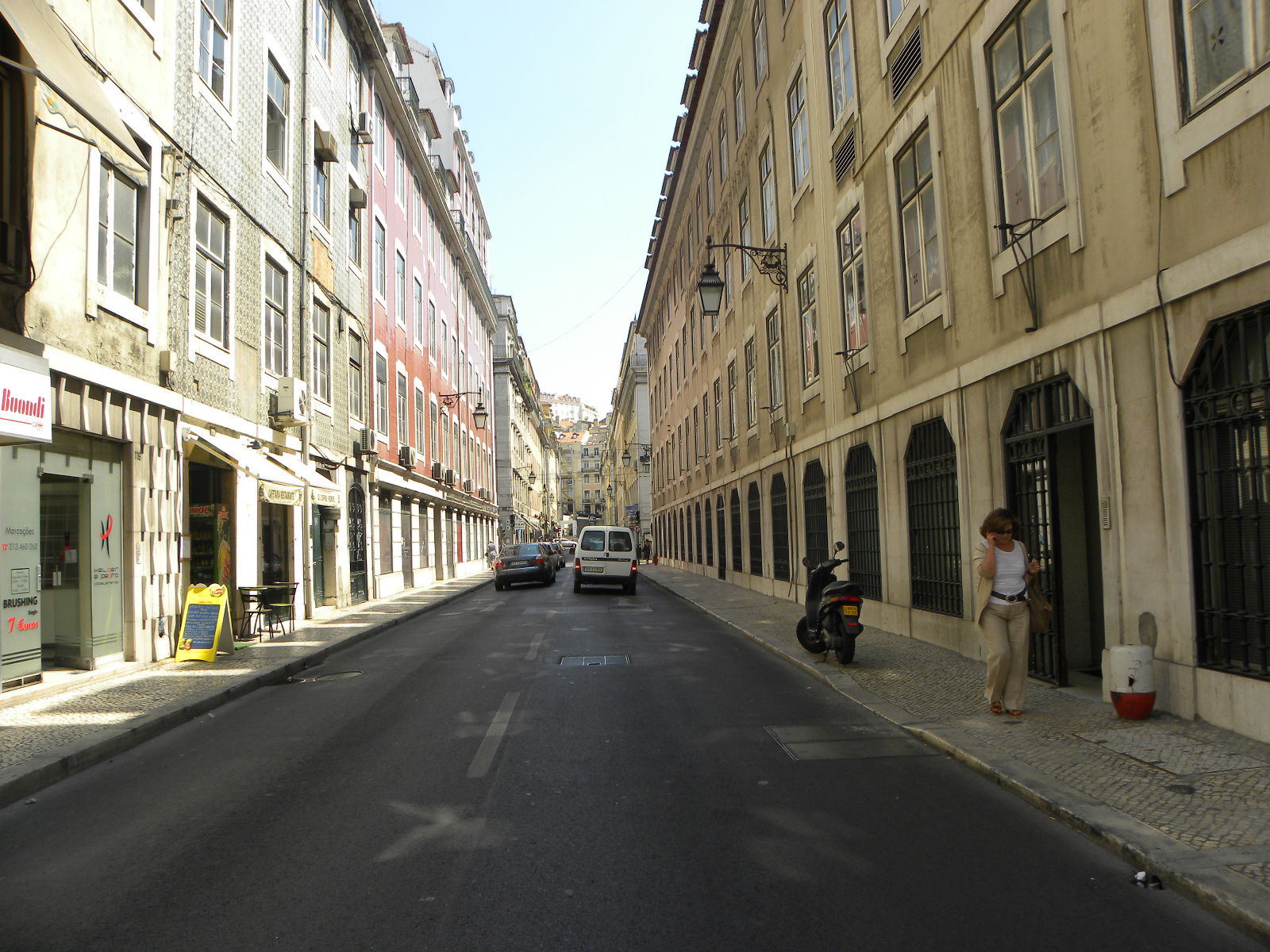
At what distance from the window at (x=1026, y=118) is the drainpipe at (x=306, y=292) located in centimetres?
1364

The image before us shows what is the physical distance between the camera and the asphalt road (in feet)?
11.5

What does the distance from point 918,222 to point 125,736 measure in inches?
432

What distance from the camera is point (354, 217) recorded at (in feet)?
78.1

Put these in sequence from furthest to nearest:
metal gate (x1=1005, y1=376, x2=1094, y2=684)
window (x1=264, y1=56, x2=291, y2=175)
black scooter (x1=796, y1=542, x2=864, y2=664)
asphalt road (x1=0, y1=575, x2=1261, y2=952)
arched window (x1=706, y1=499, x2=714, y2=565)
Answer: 1. arched window (x1=706, y1=499, x2=714, y2=565)
2. window (x1=264, y1=56, x2=291, y2=175)
3. black scooter (x1=796, y1=542, x2=864, y2=664)
4. metal gate (x1=1005, y1=376, x2=1094, y2=684)
5. asphalt road (x1=0, y1=575, x2=1261, y2=952)

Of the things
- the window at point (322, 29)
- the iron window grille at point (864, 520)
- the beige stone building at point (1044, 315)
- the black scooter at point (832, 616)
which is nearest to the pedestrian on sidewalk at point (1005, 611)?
the beige stone building at point (1044, 315)

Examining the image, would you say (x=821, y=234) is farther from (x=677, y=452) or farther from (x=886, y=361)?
(x=677, y=452)

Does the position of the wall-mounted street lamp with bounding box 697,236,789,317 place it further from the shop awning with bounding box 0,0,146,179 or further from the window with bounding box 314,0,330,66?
the window with bounding box 314,0,330,66

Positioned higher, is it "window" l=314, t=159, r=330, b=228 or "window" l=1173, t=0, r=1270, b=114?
"window" l=314, t=159, r=330, b=228

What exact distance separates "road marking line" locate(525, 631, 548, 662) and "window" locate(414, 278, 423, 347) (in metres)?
20.1

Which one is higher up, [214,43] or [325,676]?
[214,43]

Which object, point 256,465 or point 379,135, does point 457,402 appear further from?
point 256,465

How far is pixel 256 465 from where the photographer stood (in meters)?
13.5

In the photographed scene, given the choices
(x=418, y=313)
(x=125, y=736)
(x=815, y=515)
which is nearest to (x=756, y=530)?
(x=815, y=515)

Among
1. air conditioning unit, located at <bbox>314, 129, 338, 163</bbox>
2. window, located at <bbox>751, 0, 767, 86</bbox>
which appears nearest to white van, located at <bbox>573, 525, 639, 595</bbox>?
air conditioning unit, located at <bbox>314, 129, 338, 163</bbox>
